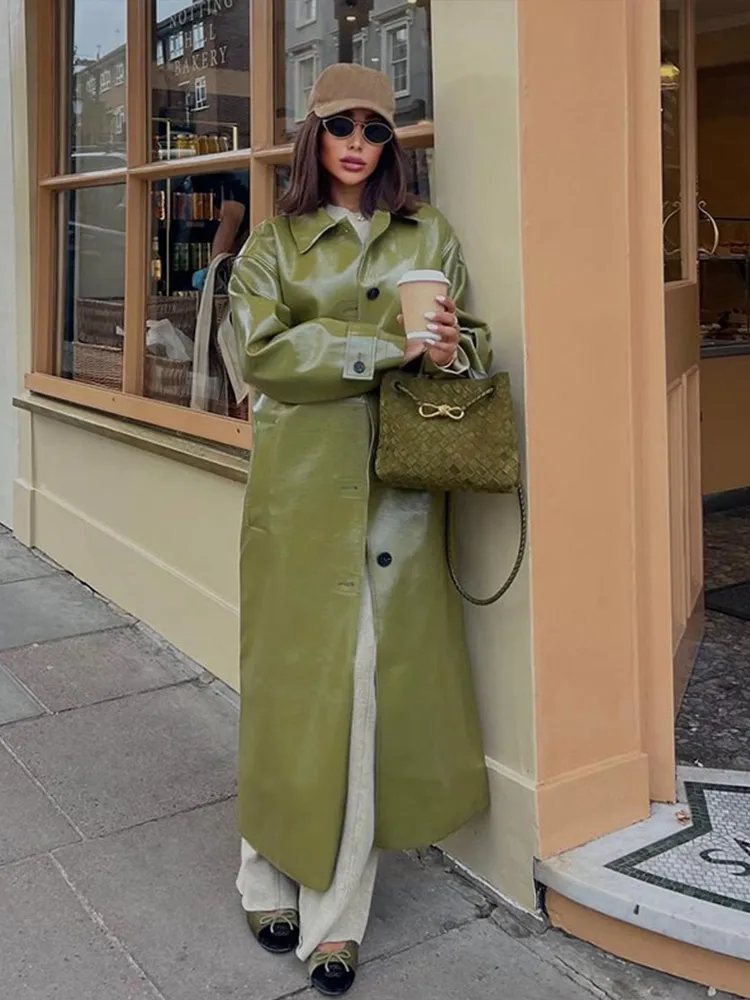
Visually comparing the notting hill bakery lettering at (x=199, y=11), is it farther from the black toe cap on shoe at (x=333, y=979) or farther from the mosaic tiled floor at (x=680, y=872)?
the black toe cap on shoe at (x=333, y=979)

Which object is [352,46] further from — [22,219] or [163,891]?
[22,219]

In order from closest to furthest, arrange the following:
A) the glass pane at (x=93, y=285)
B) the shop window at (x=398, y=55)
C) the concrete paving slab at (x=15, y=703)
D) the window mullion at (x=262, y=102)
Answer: the shop window at (x=398, y=55) < the window mullion at (x=262, y=102) < the concrete paving slab at (x=15, y=703) < the glass pane at (x=93, y=285)

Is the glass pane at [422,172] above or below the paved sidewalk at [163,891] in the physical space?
above

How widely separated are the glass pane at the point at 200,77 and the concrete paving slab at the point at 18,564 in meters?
2.15

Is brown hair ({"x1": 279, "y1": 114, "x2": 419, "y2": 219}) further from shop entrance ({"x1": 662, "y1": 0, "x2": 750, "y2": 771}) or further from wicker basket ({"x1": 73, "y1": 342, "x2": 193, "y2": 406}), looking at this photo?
wicker basket ({"x1": 73, "y1": 342, "x2": 193, "y2": 406})

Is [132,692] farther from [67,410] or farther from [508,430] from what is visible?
[508,430]

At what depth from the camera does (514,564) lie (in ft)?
8.22

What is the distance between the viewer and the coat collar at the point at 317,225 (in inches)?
93.7

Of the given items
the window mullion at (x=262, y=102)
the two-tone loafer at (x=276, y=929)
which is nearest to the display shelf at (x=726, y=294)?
the window mullion at (x=262, y=102)

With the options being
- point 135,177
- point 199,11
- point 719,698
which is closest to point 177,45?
point 199,11

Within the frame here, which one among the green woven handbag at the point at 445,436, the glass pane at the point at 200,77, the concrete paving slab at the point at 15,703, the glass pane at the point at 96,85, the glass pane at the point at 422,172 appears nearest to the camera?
the green woven handbag at the point at 445,436

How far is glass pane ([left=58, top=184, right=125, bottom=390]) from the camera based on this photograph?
4973mm

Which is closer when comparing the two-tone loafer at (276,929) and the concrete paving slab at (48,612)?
the two-tone loafer at (276,929)

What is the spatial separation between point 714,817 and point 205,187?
2820 mm
